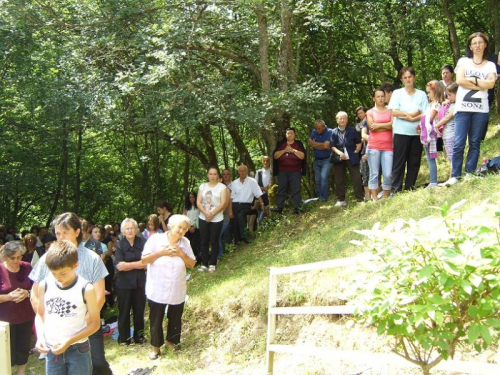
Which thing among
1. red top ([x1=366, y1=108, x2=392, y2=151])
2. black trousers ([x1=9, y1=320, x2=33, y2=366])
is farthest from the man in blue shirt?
black trousers ([x1=9, y1=320, x2=33, y2=366])

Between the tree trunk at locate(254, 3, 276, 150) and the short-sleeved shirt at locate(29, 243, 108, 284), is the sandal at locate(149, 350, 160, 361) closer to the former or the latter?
the short-sleeved shirt at locate(29, 243, 108, 284)

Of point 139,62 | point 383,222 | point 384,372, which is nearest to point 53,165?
point 139,62

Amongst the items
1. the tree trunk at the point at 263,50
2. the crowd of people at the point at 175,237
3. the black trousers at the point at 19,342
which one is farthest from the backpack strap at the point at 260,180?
the black trousers at the point at 19,342

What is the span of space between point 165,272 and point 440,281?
197 inches

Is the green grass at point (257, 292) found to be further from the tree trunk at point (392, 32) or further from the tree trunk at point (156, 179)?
the tree trunk at point (156, 179)

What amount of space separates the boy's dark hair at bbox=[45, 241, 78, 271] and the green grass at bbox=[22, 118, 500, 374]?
2896 mm

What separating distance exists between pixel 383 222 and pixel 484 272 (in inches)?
213

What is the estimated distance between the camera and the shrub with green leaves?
2.51 meters

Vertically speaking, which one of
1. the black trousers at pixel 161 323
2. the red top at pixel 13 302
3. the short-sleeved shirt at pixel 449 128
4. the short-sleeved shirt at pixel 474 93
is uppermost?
the short-sleeved shirt at pixel 474 93

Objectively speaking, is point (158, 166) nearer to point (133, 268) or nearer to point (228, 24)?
point (228, 24)

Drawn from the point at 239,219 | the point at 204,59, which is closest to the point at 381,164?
the point at 239,219

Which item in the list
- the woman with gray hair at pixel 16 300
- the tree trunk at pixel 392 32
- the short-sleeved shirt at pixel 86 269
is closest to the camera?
the short-sleeved shirt at pixel 86 269

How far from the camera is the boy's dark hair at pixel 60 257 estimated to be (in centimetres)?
405

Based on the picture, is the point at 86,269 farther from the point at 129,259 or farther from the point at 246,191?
the point at 246,191
